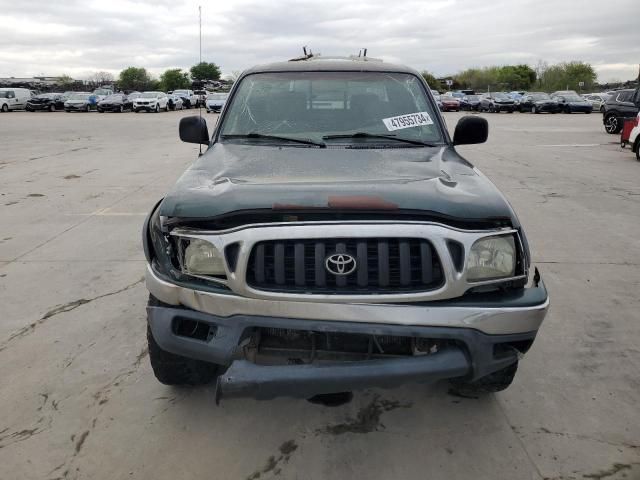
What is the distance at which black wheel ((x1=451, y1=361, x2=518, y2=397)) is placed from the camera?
112 inches

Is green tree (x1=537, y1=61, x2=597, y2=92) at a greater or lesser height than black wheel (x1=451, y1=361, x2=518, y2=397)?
greater

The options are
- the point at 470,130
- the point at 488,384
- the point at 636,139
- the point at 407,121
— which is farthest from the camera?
the point at 636,139

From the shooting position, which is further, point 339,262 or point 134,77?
point 134,77

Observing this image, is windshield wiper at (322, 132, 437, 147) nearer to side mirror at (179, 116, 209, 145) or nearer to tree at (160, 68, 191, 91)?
side mirror at (179, 116, 209, 145)

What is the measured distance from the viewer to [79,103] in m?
37.4

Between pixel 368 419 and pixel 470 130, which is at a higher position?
pixel 470 130

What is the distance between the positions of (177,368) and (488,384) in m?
1.65

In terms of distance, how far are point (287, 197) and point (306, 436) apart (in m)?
1.19

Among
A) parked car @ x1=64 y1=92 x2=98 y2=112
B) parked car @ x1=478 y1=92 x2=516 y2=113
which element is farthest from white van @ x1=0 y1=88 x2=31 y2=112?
parked car @ x1=478 y1=92 x2=516 y2=113

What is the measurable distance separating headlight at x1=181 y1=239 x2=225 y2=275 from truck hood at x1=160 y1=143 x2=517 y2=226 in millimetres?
132

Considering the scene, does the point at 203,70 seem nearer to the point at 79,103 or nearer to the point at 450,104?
the point at 79,103

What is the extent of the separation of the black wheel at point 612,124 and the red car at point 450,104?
22.0 metres

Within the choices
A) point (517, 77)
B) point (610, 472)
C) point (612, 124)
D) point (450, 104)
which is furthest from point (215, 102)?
point (517, 77)

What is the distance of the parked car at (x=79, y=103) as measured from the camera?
122ft
